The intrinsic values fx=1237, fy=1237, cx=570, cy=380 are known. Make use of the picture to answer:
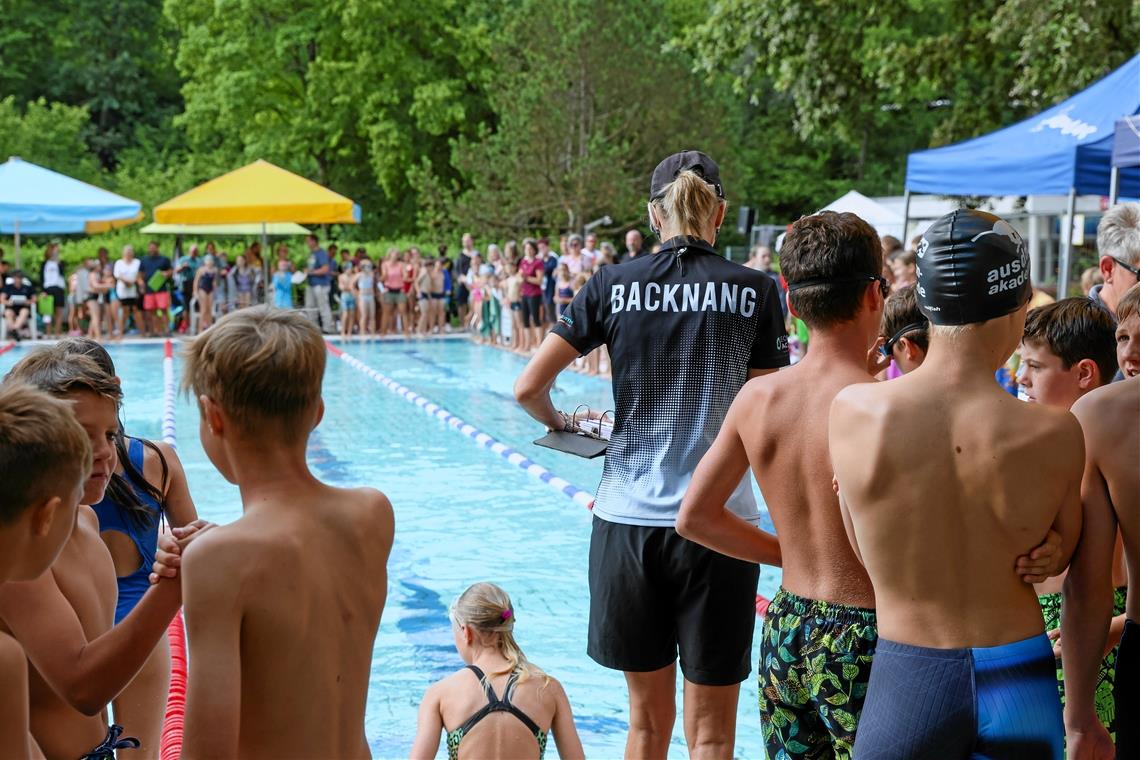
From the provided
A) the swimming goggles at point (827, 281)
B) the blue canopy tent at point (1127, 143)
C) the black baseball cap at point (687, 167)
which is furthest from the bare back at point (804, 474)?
the blue canopy tent at point (1127, 143)

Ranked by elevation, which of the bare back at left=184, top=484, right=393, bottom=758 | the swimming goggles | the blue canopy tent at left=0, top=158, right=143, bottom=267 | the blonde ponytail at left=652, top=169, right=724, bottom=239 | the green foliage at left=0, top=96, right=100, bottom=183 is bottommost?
the bare back at left=184, top=484, right=393, bottom=758

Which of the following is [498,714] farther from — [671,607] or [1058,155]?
[1058,155]

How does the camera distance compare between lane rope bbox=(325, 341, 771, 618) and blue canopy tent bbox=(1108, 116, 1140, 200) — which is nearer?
lane rope bbox=(325, 341, 771, 618)

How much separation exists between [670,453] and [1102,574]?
138 centimetres

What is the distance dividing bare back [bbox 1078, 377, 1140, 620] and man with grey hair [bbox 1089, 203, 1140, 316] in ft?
7.32

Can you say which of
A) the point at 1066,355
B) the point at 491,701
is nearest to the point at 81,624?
the point at 491,701

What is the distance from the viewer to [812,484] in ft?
9.40

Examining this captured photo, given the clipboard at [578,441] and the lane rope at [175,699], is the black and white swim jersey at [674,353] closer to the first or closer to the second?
the clipboard at [578,441]

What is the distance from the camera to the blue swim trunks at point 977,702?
7.73ft

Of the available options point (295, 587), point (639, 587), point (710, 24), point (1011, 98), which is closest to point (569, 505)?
point (639, 587)

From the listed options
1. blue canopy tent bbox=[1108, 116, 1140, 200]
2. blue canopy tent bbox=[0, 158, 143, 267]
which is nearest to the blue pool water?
blue canopy tent bbox=[1108, 116, 1140, 200]

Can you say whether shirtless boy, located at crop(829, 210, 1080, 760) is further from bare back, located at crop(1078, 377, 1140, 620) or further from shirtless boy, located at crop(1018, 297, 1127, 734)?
shirtless boy, located at crop(1018, 297, 1127, 734)

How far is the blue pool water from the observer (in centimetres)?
625

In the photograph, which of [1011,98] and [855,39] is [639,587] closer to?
[855,39]
